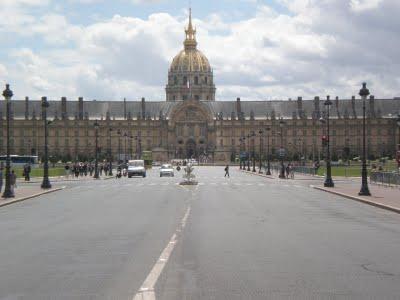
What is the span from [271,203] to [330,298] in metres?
20.0

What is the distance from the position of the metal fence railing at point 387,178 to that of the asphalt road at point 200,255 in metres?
19.9

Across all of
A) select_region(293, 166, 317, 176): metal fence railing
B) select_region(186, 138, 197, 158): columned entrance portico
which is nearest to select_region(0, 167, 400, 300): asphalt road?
select_region(293, 166, 317, 176): metal fence railing

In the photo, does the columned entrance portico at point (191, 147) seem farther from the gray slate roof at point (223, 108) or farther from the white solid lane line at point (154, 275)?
the white solid lane line at point (154, 275)

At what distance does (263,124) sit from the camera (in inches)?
7382

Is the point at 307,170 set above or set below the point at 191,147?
below

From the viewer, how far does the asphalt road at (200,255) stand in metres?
10.5

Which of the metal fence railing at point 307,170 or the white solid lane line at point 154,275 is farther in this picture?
the metal fence railing at point 307,170

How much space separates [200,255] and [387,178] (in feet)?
112

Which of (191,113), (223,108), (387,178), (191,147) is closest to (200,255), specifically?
(387,178)

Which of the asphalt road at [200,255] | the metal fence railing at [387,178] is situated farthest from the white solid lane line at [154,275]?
the metal fence railing at [387,178]

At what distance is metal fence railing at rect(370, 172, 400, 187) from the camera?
145ft

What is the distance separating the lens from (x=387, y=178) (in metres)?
46.2

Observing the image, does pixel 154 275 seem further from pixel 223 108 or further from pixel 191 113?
pixel 223 108

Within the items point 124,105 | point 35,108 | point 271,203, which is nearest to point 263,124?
point 124,105
